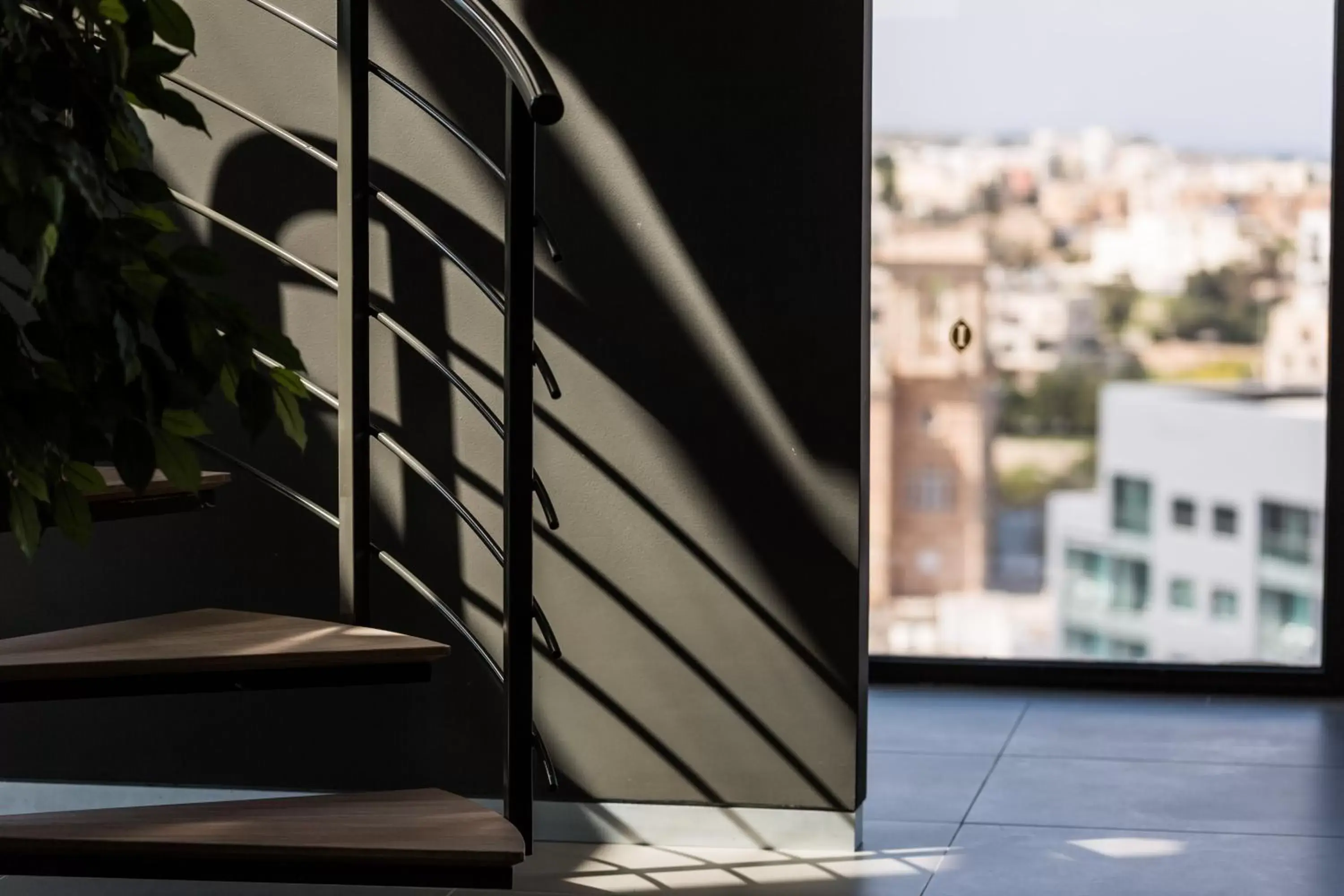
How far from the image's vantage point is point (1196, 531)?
4809 millimetres

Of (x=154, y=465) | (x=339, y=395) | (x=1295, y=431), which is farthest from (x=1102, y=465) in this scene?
(x=154, y=465)

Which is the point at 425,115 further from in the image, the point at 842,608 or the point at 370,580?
the point at 842,608

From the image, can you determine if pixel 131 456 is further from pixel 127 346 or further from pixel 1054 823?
pixel 1054 823

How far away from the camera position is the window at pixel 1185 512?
4812mm

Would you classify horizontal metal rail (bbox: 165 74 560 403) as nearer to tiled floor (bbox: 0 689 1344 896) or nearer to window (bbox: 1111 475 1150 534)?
tiled floor (bbox: 0 689 1344 896)

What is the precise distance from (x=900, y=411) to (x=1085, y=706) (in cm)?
100

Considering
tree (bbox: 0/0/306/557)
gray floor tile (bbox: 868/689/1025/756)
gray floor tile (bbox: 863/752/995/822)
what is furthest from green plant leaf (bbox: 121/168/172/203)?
gray floor tile (bbox: 868/689/1025/756)

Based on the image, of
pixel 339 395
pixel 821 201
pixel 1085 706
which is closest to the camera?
pixel 339 395

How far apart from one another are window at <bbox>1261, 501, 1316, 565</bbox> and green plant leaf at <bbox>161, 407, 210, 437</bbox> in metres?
3.40

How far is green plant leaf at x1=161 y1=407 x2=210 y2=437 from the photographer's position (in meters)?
2.26

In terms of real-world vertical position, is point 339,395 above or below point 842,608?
above

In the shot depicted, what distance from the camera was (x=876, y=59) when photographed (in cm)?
488

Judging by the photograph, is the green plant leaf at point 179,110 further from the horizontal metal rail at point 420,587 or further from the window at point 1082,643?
the window at point 1082,643

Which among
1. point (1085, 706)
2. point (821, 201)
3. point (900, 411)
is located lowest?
point (1085, 706)
